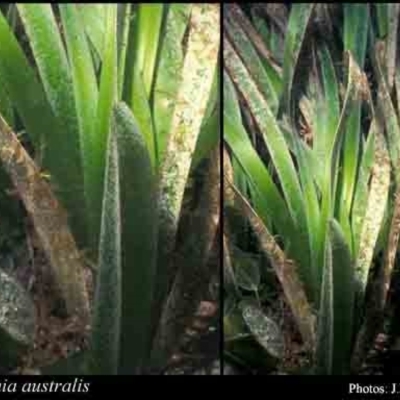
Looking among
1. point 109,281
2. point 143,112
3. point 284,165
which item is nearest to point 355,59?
point 284,165

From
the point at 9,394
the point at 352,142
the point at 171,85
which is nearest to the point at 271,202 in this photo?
the point at 352,142

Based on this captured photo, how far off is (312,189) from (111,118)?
0.88 meters

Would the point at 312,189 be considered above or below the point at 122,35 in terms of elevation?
below

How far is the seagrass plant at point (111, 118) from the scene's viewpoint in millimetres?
2926

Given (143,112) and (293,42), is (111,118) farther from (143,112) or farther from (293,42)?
(293,42)

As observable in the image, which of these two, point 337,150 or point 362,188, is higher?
point 337,150

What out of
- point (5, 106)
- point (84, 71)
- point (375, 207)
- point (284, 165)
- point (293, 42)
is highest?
point (293, 42)

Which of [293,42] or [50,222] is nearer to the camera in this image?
[50,222]

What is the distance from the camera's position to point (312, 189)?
311 cm

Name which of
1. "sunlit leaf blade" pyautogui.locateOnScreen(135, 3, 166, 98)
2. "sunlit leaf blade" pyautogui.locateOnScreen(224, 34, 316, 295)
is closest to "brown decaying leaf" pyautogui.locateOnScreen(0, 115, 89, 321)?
"sunlit leaf blade" pyautogui.locateOnScreen(135, 3, 166, 98)

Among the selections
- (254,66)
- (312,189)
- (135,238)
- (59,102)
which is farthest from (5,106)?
(312,189)

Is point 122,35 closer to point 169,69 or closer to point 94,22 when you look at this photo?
point 94,22

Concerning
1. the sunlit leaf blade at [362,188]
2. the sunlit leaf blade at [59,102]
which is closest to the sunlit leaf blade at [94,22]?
the sunlit leaf blade at [59,102]

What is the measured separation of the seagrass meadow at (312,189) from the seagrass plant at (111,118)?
0.18 m
